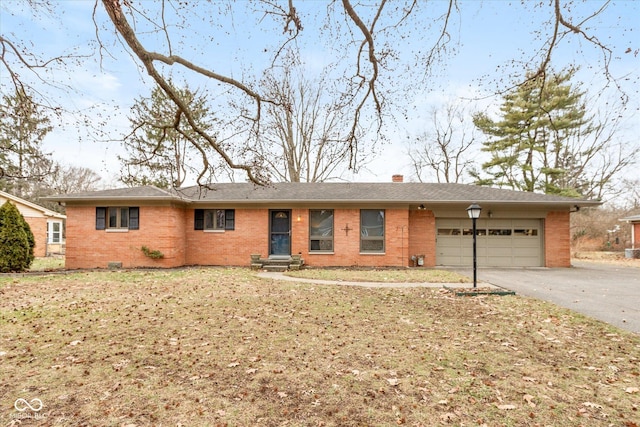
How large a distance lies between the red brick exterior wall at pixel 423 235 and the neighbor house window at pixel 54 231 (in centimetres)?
2317

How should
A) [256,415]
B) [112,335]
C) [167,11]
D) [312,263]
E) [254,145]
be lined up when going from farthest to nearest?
1. [312,263]
2. [254,145]
3. [112,335]
4. [167,11]
5. [256,415]

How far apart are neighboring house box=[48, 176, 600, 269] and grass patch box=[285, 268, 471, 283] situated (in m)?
1.30

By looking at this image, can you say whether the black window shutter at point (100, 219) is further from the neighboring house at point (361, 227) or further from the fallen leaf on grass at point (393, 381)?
the fallen leaf on grass at point (393, 381)

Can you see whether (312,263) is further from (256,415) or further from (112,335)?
(256,415)

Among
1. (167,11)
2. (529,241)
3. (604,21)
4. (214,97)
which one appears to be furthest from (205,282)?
(529,241)

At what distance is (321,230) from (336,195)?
1703 mm

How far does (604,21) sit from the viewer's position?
520 centimetres

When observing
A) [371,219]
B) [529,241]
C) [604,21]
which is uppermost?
[604,21]

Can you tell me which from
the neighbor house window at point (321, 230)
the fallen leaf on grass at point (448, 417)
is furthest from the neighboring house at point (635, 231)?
the fallen leaf on grass at point (448, 417)

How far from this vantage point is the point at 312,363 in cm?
442

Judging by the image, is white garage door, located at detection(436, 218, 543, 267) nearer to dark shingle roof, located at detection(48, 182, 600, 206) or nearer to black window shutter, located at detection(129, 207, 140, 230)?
dark shingle roof, located at detection(48, 182, 600, 206)

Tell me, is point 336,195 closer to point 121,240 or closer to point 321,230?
point 321,230

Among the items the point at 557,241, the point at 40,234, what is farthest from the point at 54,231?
the point at 557,241

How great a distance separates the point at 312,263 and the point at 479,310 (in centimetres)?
866
